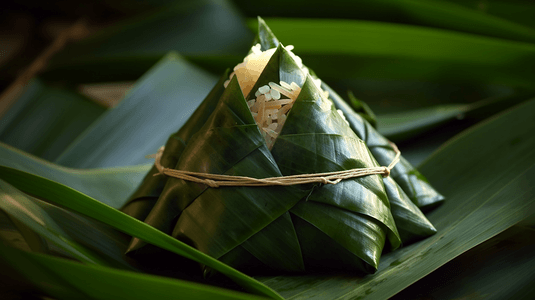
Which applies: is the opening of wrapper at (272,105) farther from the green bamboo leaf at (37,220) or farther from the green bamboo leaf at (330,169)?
the green bamboo leaf at (37,220)

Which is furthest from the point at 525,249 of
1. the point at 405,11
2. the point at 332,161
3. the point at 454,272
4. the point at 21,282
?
the point at 405,11

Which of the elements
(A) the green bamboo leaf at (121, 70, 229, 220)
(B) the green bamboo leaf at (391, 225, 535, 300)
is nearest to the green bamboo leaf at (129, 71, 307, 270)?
(A) the green bamboo leaf at (121, 70, 229, 220)

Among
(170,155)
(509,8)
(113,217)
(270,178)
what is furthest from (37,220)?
(509,8)

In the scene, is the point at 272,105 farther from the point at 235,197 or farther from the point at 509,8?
the point at 509,8

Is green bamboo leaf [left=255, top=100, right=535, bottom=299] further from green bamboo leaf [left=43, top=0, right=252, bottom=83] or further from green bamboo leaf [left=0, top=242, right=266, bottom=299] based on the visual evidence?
green bamboo leaf [left=43, top=0, right=252, bottom=83]

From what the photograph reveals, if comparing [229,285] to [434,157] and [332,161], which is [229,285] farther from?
[434,157]

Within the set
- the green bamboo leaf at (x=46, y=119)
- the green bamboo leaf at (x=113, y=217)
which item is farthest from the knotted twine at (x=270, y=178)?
the green bamboo leaf at (x=46, y=119)
